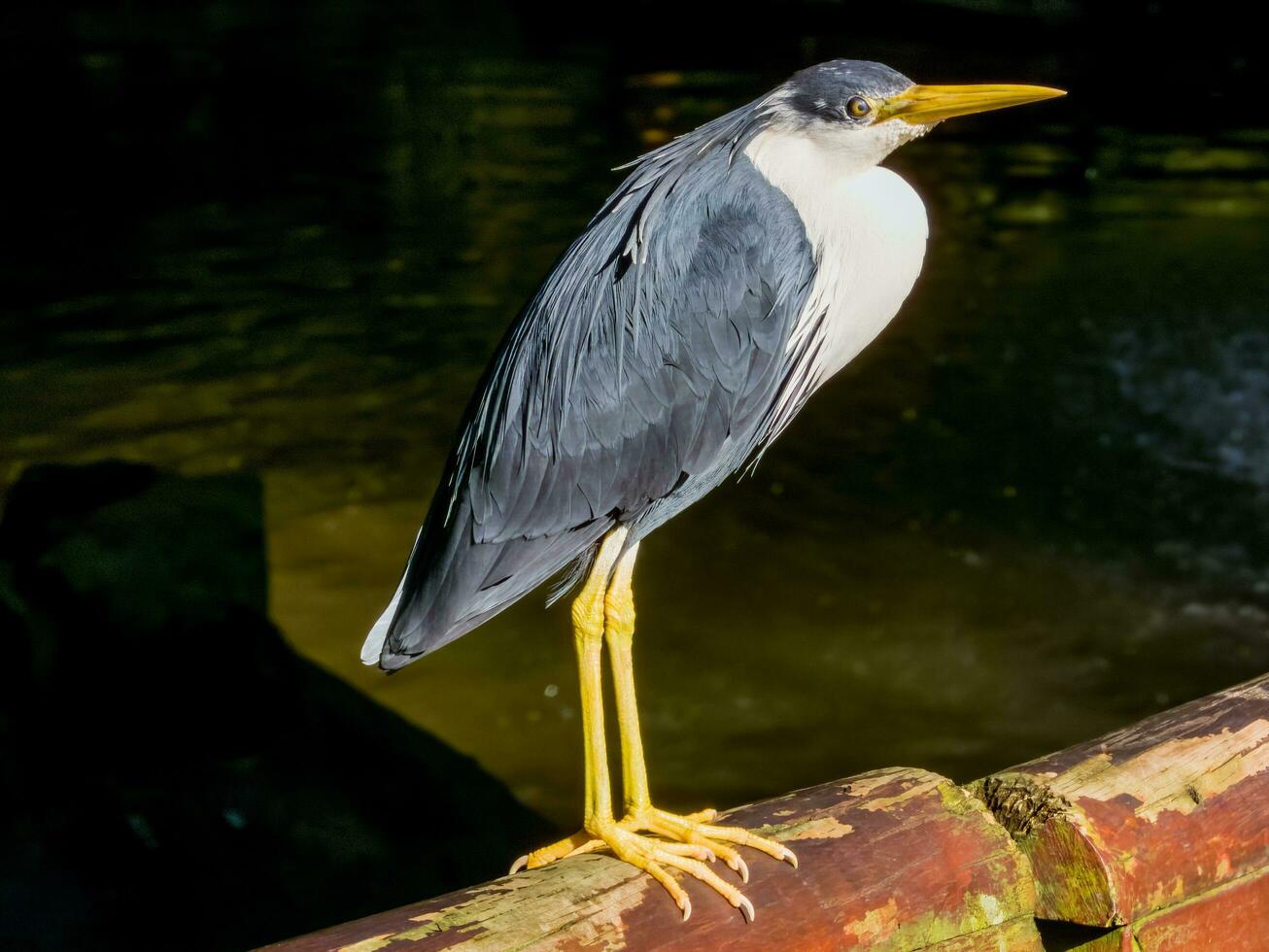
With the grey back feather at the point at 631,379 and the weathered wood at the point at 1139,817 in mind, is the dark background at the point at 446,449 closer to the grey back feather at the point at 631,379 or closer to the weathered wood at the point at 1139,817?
the grey back feather at the point at 631,379

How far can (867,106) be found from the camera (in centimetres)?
228

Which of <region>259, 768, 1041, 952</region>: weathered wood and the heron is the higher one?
the heron

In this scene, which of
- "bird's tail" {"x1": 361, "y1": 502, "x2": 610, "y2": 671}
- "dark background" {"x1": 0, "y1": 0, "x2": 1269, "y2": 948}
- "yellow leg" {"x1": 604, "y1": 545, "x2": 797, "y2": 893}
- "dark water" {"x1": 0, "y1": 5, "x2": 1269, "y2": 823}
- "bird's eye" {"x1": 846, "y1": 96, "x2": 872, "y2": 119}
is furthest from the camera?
"dark water" {"x1": 0, "y1": 5, "x2": 1269, "y2": 823}

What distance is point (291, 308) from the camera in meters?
9.12

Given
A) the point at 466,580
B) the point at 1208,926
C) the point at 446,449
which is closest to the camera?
the point at 1208,926

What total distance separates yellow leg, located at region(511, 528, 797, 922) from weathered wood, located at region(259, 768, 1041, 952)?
0.03m

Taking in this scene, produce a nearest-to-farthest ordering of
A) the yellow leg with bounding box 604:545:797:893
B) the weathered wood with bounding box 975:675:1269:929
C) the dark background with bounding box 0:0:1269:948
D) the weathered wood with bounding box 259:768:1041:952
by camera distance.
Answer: the weathered wood with bounding box 259:768:1041:952, the weathered wood with bounding box 975:675:1269:929, the yellow leg with bounding box 604:545:797:893, the dark background with bounding box 0:0:1269:948

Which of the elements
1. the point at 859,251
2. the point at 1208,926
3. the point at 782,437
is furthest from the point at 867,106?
the point at 782,437

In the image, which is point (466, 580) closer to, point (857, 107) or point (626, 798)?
point (626, 798)

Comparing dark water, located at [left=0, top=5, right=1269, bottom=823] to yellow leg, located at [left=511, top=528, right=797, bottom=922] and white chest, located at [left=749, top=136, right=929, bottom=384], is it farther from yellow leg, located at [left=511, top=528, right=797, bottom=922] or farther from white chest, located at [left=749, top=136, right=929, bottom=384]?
white chest, located at [left=749, top=136, right=929, bottom=384]

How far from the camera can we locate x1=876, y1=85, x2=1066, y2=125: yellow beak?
228 centimetres

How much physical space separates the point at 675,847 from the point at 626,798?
1.15ft

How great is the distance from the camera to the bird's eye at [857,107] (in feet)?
7.45

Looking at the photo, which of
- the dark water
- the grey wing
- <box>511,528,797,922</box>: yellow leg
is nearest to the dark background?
the dark water
